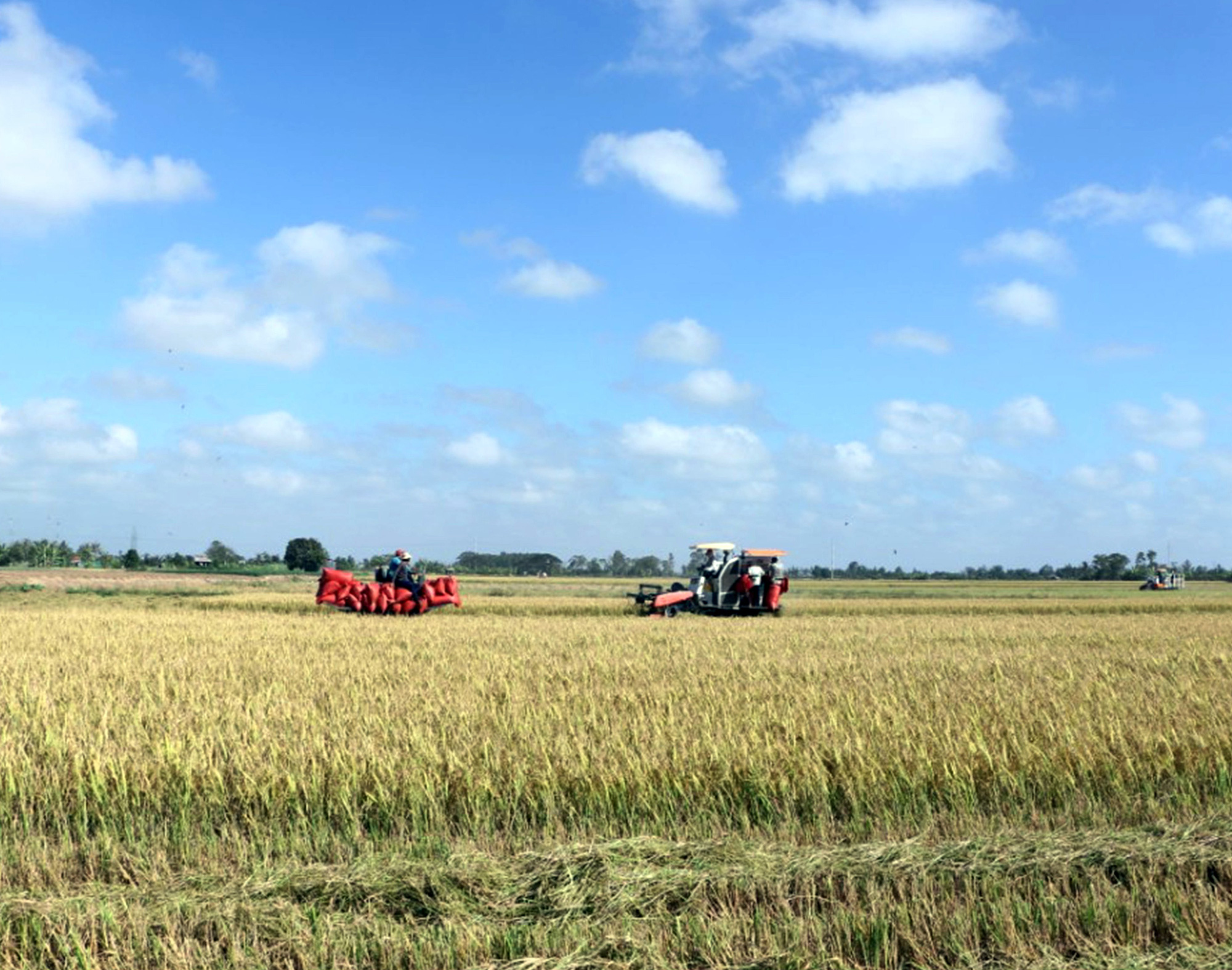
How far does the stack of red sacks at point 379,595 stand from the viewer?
24.3m

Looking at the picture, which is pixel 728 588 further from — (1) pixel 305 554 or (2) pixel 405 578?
(1) pixel 305 554

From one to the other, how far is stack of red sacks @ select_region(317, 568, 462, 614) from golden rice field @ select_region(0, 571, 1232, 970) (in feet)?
39.2

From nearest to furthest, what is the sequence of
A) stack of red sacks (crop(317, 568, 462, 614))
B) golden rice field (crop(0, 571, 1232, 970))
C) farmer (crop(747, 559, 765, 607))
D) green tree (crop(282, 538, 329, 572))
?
golden rice field (crop(0, 571, 1232, 970))
stack of red sacks (crop(317, 568, 462, 614))
farmer (crop(747, 559, 765, 607))
green tree (crop(282, 538, 329, 572))

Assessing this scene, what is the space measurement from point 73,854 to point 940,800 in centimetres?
498

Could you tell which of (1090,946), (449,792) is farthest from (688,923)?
(449,792)

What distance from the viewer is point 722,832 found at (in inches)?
229

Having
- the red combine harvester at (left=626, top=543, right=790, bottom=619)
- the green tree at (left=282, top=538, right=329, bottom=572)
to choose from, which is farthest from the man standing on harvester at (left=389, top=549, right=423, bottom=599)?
the green tree at (left=282, top=538, right=329, bottom=572)

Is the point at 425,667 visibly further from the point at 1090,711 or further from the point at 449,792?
the point at 1090,711

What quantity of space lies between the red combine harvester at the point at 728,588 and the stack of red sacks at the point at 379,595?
5215mm

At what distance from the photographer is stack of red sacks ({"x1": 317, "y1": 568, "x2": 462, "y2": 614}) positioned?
2433 centimetres

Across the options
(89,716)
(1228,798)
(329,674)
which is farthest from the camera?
(329,674)

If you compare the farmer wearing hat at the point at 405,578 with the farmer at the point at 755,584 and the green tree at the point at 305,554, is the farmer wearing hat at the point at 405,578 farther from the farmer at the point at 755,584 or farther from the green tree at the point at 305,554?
the green tree at the point at 305,554

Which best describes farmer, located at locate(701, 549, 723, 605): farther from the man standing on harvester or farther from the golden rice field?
the golden rice field

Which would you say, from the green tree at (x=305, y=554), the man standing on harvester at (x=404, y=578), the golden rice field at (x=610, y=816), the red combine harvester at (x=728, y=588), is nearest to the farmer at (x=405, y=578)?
the man standing on harvester at (x=404, y=578)
